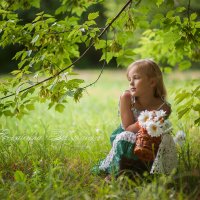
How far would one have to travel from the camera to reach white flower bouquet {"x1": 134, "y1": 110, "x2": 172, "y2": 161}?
338 centimetres

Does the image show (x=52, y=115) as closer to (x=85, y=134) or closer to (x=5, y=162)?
(x=85, y=134)

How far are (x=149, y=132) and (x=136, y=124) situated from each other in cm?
30

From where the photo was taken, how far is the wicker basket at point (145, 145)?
11.4ft

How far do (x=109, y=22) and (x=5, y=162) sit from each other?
1473 mm

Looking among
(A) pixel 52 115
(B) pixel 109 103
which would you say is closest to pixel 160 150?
(A) pixel 52 115

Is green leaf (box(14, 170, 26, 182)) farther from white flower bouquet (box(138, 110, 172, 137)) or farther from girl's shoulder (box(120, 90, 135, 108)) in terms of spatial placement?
girl's shoulder (box(120, 90, 135, 108))

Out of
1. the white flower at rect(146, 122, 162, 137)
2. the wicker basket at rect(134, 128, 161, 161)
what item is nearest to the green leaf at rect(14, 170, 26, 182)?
the wicker basket at rect(134, 128, 161, 161)

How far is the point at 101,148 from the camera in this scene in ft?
15.5

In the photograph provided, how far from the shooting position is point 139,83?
3.82m

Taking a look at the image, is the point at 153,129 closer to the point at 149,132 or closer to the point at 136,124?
the point at 149,132

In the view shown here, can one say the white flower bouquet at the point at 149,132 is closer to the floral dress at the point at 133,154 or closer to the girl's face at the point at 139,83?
the floral dress at the point at 133,154

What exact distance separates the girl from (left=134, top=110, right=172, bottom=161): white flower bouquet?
Result: 0.22 feet

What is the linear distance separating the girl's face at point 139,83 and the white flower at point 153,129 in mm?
523

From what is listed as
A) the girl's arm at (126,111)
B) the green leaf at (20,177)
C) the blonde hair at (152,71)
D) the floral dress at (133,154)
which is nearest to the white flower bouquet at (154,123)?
the floral dress at (133,154)
